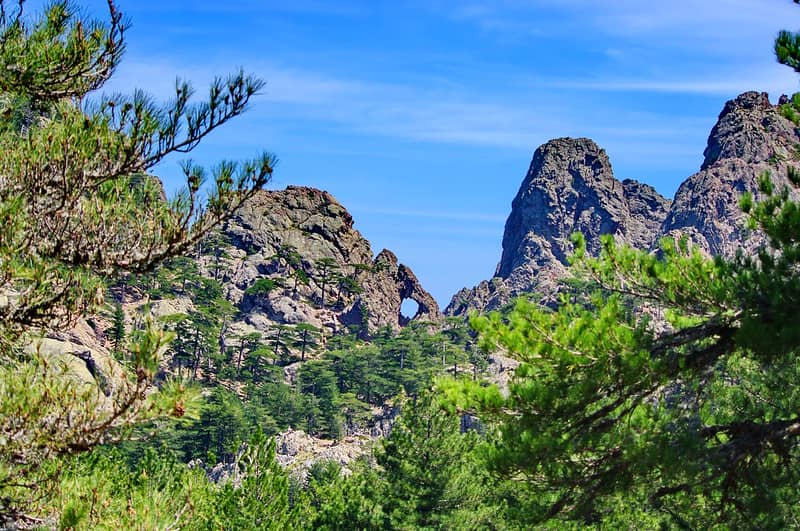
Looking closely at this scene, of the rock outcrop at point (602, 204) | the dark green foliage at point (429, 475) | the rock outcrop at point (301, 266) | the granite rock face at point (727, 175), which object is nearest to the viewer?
the dark green foliage at point (429, 475)

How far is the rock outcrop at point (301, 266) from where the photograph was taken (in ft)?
253

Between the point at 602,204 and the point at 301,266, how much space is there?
55.0 metres

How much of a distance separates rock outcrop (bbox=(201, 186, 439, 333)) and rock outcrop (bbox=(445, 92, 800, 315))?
65.1 feet

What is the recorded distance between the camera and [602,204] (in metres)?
117

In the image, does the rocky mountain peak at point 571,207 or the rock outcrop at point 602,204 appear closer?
the rock outcrop at point 602,204

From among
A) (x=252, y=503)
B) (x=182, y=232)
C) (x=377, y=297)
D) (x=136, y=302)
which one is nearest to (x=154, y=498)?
(x=182, y=232)

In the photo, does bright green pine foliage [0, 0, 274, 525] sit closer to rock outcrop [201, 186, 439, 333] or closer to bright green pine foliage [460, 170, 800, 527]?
bright green pine foliage [460, 170, 800, 527]

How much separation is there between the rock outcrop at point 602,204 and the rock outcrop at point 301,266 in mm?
19846

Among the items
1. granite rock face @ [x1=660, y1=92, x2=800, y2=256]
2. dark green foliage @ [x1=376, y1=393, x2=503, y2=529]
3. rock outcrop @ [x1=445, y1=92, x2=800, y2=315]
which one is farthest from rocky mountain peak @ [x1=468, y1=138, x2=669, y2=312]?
dark green foliage @ [x1=376, y1=393, x2=503, y2=529]

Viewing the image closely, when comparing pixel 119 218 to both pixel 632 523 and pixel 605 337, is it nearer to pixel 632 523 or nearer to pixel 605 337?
pixel 605 337

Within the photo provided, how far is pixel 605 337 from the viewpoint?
6.20 metres

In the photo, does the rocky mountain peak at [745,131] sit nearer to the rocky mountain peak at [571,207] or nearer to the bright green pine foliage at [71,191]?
the rocky mountain peak at [571,207]

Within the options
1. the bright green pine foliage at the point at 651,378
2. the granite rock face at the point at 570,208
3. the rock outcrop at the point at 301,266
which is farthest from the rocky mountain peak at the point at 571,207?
the bright green pine foliage at the point at 651,378

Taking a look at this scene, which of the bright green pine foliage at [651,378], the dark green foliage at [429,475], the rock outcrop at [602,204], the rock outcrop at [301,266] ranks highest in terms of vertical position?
the rock outcrop at [602,204]
